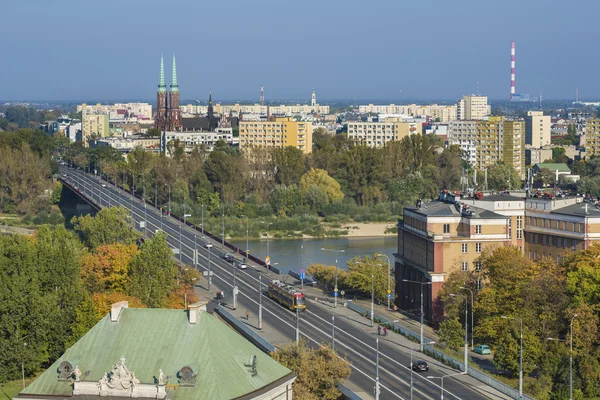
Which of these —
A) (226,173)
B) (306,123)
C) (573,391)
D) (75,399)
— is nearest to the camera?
(75,399)

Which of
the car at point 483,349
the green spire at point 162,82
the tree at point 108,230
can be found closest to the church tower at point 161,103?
the green spire at point 162,82

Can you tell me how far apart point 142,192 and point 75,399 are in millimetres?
75404

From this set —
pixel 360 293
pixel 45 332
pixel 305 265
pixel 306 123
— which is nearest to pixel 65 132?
pixel 306 123

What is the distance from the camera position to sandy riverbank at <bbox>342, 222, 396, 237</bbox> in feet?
305

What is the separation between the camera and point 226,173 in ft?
335

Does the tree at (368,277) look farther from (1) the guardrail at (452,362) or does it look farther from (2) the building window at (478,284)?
(2) the building window at (478,284)

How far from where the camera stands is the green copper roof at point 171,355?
28.3 m

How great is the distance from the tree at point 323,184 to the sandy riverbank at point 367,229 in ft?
18.2

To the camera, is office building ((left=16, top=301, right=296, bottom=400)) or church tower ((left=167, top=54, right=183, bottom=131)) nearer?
office building ((left=16, top=301, right=296, bottom=400))

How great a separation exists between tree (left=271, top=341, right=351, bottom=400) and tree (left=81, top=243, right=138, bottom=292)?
48.9ft

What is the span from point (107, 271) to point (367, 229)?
1822 inches

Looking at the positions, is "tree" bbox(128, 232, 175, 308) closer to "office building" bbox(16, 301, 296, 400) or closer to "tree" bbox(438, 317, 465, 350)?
"tree" bbox(438, 317, 465, 350)

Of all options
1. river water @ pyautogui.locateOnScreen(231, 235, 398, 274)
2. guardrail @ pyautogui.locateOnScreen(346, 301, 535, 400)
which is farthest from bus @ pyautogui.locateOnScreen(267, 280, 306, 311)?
river water @ pyautogui.locateOnScreen(231, 235, 398, 274)

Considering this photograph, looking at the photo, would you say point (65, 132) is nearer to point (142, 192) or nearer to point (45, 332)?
point (142, 192)
